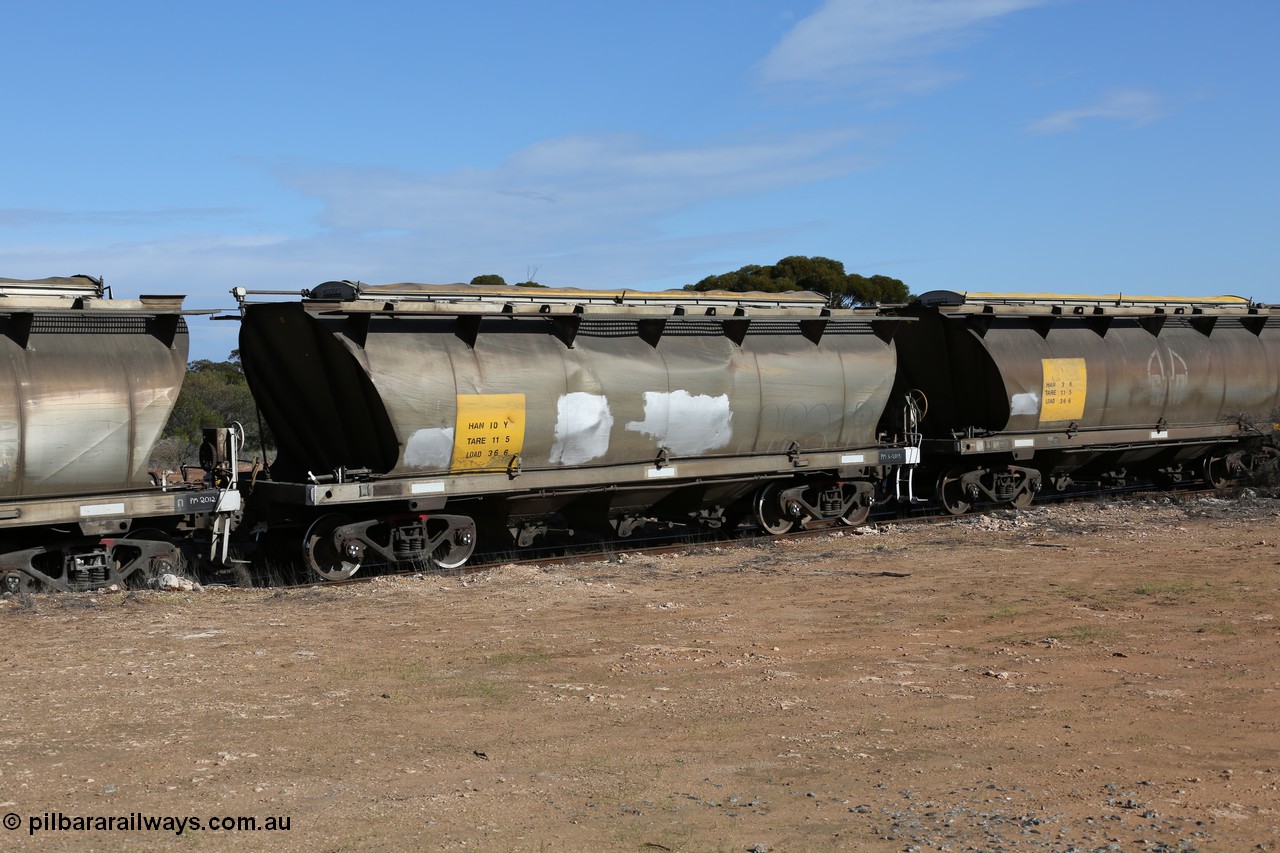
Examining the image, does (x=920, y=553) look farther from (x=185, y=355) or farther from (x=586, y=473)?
(x=185, y=355)

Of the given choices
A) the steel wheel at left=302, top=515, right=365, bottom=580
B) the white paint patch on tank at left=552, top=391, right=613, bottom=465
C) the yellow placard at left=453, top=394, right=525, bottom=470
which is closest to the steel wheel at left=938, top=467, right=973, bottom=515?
the white paint patch on tank at left=552, top=391, right=613, bottom=465

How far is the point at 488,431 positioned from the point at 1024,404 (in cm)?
997

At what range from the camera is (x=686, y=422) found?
1662cm

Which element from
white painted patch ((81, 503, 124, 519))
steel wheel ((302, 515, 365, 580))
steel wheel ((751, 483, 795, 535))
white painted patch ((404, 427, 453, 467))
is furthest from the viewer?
steel wheel ((751, 483, 795, 535))

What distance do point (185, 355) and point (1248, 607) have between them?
1117cm

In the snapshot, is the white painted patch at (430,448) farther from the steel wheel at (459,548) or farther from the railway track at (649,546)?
the railway track at (649,546)

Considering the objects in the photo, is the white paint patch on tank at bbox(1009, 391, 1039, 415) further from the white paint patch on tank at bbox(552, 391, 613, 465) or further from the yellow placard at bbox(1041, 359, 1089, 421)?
the white paint patch on tank at bbox(552, 391, 613, 465)

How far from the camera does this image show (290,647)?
409 inches

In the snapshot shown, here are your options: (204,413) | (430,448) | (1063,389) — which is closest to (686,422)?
(430,448)

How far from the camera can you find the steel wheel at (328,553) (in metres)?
14.2

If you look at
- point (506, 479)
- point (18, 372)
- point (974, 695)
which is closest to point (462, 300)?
point (506, 479)

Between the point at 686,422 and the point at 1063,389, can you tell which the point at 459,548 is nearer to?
the point at 686,422

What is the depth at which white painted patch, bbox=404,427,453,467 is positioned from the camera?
14109 millimetres

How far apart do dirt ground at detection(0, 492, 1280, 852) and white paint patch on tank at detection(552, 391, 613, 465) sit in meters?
2.10
